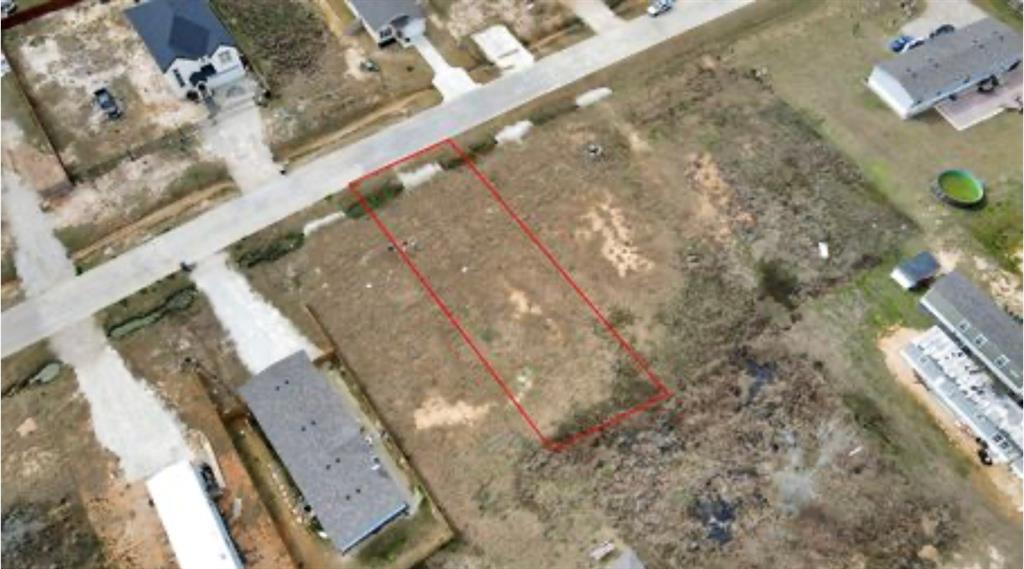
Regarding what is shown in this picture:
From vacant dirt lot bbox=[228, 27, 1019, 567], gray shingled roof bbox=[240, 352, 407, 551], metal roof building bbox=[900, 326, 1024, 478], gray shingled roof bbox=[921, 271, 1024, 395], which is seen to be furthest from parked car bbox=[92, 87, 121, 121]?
gray shingled roof bbox=[921, 271, 1024, 395]

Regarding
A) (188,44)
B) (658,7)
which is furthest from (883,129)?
(188,44)

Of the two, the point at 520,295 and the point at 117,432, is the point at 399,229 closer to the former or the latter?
the point at 520,295

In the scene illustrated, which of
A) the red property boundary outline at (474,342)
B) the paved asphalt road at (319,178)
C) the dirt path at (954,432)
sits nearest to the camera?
the dirt path at (954,432)

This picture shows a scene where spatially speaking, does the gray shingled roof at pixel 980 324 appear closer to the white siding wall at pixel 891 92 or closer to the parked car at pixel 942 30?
the white siding wall at pixel 891 92

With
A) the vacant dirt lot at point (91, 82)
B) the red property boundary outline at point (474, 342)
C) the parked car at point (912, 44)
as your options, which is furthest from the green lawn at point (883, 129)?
the vacant dirt lot at point (91, 82)

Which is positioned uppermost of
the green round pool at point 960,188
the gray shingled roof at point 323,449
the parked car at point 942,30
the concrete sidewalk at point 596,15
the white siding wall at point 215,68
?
the white siding wall at point 215,68

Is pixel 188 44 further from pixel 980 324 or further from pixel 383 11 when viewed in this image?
pixel 980 324

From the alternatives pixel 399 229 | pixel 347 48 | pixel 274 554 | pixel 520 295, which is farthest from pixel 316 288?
pixel 347 48
